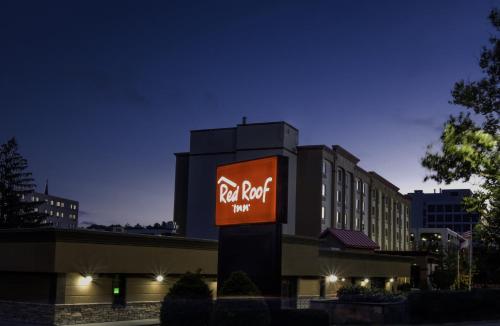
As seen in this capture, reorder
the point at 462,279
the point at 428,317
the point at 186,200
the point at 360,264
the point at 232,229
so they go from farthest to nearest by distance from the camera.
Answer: the point at 186,200, the point at 462,279, the point at 360,264, the point at 428,317, the point at 232,229

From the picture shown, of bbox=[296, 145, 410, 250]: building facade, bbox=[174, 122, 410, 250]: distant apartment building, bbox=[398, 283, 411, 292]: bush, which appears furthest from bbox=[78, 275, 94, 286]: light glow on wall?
bbox=[398, 283, 411, 292]: bush

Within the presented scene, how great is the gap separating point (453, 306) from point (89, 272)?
873 inches

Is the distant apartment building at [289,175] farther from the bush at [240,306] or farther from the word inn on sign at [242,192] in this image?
the bush at [240,306]

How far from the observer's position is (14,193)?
346 ft

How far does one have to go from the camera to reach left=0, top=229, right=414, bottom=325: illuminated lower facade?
3503cm

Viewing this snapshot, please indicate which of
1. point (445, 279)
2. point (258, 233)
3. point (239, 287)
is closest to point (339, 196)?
point (445, 279)

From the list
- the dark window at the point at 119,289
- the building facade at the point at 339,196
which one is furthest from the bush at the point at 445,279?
the dark window at the point at 119,289

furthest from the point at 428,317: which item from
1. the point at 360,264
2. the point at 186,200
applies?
the point at 186,200

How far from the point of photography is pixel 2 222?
10438 cm

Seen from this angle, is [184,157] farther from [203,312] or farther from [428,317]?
[203,312]

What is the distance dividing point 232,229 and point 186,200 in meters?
57.2

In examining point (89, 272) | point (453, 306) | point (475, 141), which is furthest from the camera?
point (453, 306)

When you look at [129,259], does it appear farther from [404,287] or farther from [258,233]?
[404,287]

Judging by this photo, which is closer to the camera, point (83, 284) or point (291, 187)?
point (83, 284)
